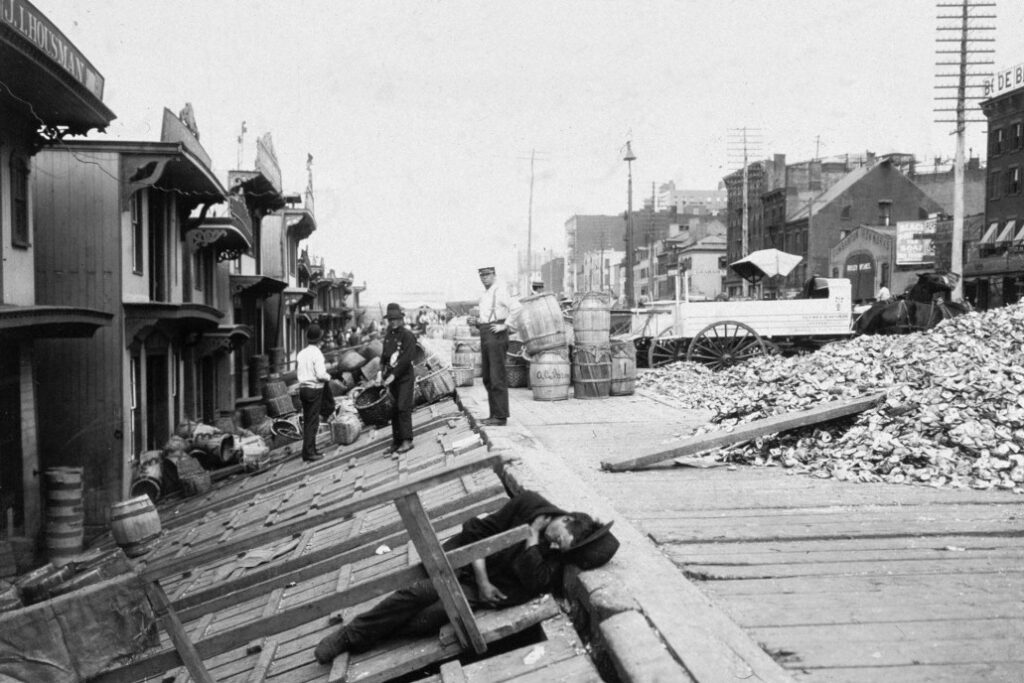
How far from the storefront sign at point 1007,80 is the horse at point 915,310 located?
2814 cm

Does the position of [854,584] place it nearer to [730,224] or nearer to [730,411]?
[730,411]

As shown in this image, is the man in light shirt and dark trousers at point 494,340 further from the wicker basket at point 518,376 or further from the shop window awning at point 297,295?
the shop window awning at point 297,295

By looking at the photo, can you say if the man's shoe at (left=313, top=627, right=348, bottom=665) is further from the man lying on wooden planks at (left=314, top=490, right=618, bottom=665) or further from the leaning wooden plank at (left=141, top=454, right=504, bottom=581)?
the leaning wooden plank at (left=141, top=454, right=504, bottom=581)

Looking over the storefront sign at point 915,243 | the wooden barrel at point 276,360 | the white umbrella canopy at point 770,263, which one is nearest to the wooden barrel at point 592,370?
the white umbrella canopy at point 770,263

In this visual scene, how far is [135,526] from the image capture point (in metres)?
12.1

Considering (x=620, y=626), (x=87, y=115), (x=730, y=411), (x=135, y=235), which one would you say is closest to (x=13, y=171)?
(x=87, y=115)

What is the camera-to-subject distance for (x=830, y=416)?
315 inches

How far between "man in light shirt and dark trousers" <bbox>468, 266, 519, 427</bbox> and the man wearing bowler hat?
1.00 m

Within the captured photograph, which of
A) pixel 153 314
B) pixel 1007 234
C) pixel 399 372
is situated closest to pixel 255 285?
pixel 153 314

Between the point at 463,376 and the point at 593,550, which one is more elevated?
the point at 593,550

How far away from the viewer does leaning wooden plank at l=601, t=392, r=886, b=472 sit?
309 inches

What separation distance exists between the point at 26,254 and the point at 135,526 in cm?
466

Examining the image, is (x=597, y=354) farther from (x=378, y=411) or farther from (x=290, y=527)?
(x=290, y=527)

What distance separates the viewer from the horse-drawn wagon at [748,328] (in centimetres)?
1928
